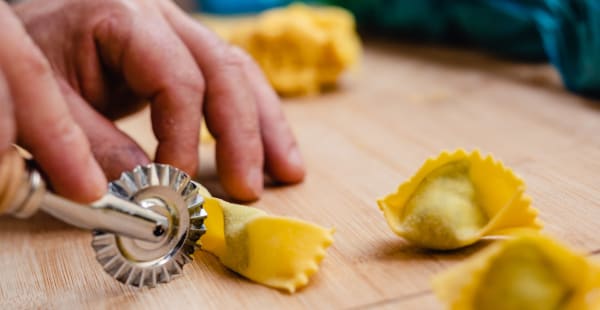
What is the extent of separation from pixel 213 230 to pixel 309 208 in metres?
0.17

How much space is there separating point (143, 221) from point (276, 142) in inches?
13.6

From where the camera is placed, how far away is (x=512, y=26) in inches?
61.9

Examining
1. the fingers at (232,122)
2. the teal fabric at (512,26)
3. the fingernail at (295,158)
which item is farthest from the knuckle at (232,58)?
the teal fabric at (512,26)

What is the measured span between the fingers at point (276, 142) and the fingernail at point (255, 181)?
49 mm

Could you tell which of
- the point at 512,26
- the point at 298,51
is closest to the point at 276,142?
the point at 298,51

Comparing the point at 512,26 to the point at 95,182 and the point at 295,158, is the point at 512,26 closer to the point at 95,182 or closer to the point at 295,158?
the point at 295,158

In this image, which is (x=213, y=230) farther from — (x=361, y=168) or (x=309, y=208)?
(x=361, y=168)

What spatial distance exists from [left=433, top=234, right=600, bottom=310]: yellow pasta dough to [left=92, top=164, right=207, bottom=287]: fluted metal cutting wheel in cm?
26

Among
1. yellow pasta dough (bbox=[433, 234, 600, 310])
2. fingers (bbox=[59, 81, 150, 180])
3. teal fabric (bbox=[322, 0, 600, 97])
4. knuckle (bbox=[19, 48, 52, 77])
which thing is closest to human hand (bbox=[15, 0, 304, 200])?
fingers (bbox=[59, 81, 150, 180])

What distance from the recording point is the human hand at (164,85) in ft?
2.85

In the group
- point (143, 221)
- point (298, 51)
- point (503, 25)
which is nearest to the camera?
point (143, 221)

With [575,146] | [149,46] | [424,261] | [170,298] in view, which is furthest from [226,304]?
[575,146]

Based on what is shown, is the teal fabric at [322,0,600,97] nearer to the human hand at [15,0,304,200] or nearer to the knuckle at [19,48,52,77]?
the human hand at [15,0,304,200]

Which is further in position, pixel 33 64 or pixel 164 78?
pixel 164 78
